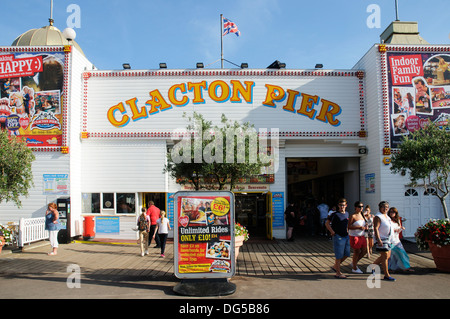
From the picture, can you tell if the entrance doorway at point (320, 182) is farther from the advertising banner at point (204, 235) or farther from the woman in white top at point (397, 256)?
the advertising banner at point (204, 235)

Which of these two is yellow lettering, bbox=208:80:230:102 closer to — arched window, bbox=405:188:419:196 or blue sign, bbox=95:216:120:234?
blue sign, bbox=95:216:120:234

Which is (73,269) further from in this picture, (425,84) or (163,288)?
(425,84)

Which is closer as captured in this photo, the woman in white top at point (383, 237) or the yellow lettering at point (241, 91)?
→ the woman in white top at point (383, 237)

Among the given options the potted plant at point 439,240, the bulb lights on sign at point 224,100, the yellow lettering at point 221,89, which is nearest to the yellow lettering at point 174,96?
the bulb lights on sign at point 224,100

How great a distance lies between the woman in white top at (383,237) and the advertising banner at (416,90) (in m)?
6.37

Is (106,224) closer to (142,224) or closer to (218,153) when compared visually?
(142,224)

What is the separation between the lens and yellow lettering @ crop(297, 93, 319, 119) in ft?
47.5

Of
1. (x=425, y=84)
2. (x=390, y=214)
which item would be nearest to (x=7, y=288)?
(x=390, y=214)

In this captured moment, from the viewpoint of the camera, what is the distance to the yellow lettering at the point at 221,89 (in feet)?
47.6

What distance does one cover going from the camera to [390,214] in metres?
8.73

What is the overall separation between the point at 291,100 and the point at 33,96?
10.3 metres

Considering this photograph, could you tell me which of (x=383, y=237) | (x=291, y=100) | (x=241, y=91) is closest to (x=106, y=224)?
(x=241, y=91)

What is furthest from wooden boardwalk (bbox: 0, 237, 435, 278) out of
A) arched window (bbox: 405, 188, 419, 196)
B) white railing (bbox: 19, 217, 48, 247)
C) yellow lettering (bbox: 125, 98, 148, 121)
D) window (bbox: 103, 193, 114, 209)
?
yellow lettering (bbox: 125, 98, 148, 121)

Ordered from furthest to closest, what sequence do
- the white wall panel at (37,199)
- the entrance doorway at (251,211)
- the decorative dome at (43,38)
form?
the decorative dome at (43,38), the entrance doorway at (251,211), the white wall panel at (37,199)
